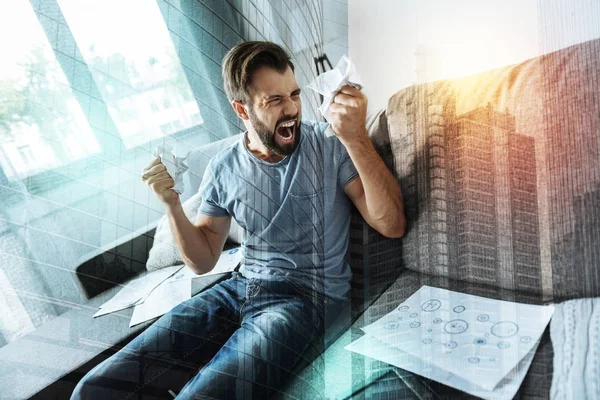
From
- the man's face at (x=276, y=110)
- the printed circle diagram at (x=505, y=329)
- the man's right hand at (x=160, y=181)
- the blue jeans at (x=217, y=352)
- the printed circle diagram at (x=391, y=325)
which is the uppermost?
the man's face at (x=276, y=110)

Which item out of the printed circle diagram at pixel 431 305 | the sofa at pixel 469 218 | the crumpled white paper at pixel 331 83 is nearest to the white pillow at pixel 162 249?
the sofa at pixel 469 218

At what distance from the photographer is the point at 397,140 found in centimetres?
61

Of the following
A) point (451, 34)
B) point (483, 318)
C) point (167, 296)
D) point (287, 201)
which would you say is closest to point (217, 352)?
point (167, 296)

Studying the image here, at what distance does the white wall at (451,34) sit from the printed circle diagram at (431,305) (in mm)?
259

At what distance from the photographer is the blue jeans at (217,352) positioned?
0.56 meters

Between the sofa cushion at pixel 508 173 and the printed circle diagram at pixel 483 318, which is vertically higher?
the sofa cushion at pixel 508 173

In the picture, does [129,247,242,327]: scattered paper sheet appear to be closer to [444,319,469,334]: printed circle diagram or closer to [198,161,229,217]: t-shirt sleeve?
[198,161,229,217]: t-shirt sleeve

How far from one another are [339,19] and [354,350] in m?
0.43

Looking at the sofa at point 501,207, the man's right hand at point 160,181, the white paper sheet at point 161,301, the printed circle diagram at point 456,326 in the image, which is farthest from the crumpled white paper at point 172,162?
the printed circle diagram at point 456,326

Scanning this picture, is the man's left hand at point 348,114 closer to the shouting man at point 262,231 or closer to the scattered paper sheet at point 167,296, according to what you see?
the shouting man at point 262,231

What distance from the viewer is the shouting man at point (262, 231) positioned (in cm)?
57

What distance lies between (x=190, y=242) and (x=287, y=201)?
0.42 feet

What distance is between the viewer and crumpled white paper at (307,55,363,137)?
0.58 metres

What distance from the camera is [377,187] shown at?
591 millimetres
